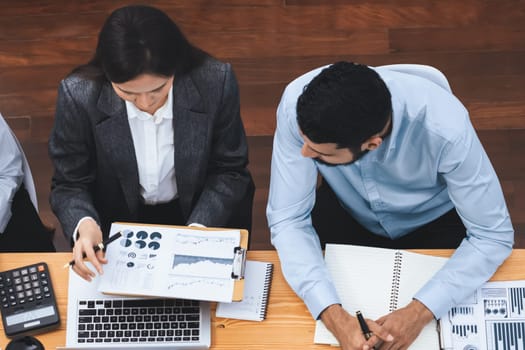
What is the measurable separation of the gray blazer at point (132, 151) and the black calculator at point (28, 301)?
204 mm

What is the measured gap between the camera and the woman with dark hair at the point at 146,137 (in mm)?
1642

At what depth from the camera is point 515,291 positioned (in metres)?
1.72

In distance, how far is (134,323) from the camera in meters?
1.70

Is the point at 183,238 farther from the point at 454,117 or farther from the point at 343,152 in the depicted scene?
the point at 454,117

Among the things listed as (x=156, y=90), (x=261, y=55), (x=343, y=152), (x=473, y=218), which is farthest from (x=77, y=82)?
(x=261, y=55)

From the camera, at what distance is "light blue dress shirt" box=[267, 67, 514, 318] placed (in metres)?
1.69

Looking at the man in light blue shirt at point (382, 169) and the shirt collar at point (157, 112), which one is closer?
the man in light blue shirt at point (382, 169)

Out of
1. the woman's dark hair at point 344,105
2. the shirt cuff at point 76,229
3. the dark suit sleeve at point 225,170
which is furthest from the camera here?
the dark suit sleeve at point 225,170

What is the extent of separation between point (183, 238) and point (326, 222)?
0.61 meters

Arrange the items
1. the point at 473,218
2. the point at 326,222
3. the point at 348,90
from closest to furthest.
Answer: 1. the point at 348,90
2. the point at 473,218
3. the point at 326,222

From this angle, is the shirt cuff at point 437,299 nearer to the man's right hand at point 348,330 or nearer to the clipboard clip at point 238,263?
the man's right hand at point 348,330

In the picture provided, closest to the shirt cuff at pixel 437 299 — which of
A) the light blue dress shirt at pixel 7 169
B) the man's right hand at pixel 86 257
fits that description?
the man's right hand at pixel 86 257

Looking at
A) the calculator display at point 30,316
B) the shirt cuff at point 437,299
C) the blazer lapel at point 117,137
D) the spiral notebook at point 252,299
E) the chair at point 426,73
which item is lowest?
the calculator display at point 30,316

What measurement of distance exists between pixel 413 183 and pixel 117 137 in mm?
762
